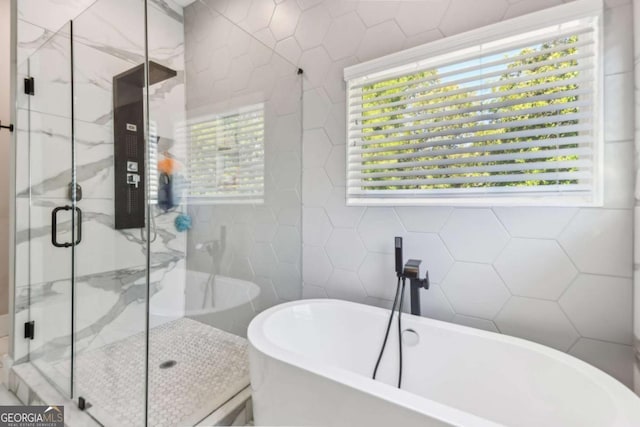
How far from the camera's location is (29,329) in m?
1.72

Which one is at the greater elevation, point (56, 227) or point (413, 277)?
point (56, 227)

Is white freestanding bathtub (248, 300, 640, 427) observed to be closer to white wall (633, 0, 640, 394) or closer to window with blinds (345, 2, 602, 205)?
white wall (633, 0, 640, 394)

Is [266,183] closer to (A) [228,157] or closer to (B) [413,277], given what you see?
(A) [228,157]

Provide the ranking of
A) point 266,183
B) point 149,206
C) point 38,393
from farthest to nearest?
point 266,183
point 149,206
point 38,393

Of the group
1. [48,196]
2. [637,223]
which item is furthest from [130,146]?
[637,223]

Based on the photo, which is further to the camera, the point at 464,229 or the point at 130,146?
the point at 130,146

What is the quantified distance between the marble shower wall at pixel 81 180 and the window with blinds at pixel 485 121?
1306 mm

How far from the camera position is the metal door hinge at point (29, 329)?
171 cm

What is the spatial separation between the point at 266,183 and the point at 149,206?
0.71 meters

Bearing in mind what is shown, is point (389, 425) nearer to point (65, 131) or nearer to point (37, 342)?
point (37, 342)

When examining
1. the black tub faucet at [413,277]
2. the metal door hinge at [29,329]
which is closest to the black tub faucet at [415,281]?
the black tub faucet at [413,277]

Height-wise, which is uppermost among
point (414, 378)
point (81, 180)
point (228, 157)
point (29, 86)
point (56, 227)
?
point (29, 86)

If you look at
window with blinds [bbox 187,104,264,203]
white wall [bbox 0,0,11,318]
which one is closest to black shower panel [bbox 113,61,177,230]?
window with blinds [bbox 187,104,264,203]

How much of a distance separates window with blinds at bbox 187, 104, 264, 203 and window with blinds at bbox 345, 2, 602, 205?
A: 0.69 meters
